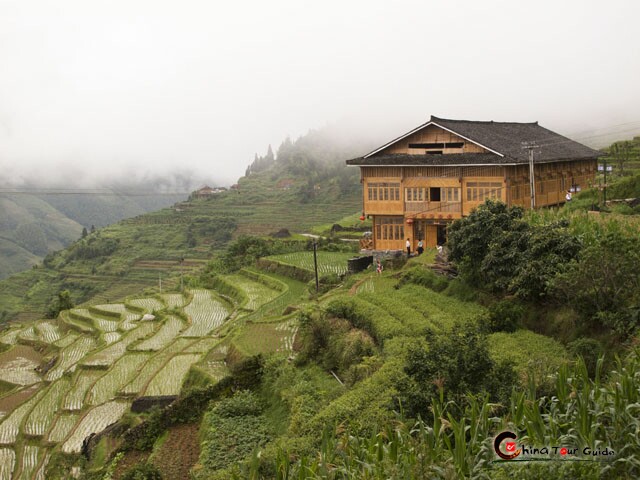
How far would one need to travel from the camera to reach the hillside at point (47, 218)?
313 ft

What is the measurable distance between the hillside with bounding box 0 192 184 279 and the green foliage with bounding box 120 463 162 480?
67366mm

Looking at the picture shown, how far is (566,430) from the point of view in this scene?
6.90m

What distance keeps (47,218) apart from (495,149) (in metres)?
108

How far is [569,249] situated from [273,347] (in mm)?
8166

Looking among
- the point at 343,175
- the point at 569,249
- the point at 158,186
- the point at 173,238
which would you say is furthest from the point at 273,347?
the point at 158,186

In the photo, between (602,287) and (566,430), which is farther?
(602,287)

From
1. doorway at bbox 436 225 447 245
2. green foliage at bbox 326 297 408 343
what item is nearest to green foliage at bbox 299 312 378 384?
green foliage at bbox 326 297 408 343

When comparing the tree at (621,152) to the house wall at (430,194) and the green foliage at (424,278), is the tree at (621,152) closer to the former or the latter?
the house wall at (430,194)

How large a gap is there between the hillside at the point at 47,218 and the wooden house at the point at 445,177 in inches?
2214

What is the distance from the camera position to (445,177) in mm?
24781

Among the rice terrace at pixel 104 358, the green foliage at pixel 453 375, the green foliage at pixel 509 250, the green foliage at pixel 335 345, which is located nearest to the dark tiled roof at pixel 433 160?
the green foliage at pixel 509 250

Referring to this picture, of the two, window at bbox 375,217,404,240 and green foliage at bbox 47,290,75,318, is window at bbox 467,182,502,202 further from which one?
green foliage at bbox 47,290,75,318

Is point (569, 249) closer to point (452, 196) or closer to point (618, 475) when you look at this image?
point (618, 475)

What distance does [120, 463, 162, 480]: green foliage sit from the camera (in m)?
12.1
